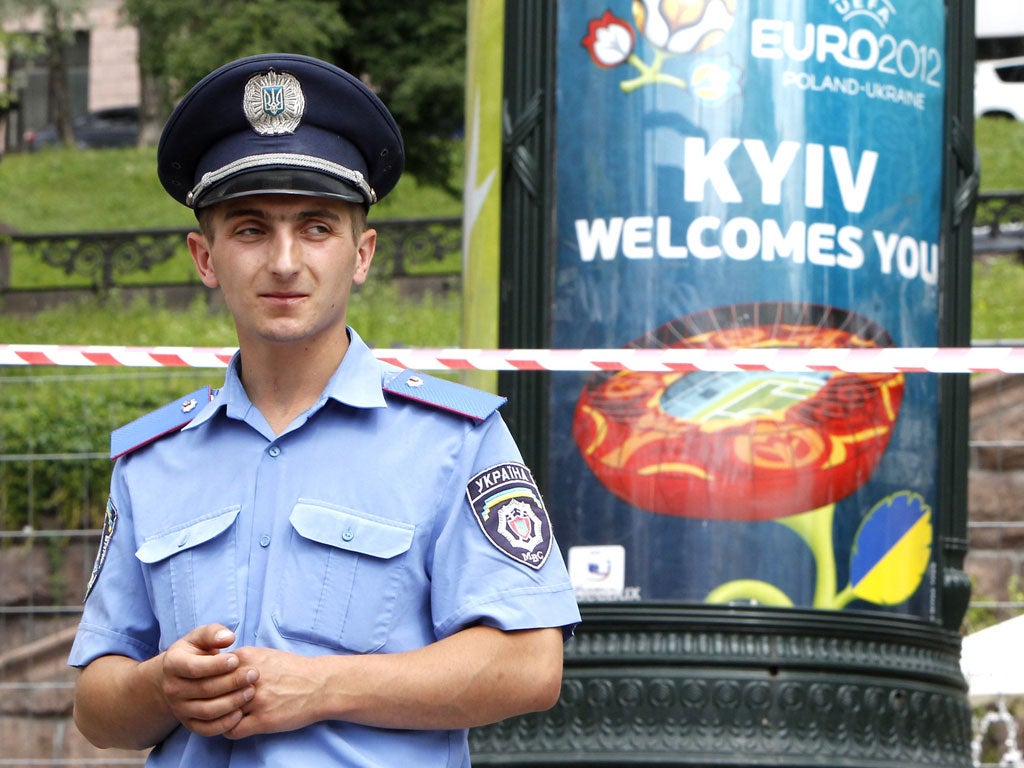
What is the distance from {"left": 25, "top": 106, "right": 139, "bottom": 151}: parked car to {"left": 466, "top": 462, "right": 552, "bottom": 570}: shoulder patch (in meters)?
29.2

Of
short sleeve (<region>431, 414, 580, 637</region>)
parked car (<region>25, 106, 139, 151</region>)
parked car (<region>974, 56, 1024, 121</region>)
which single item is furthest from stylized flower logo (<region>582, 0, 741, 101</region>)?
parked car (<region>25, 106, 139, 151</region>)

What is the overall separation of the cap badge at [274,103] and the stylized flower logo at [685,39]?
105 inches

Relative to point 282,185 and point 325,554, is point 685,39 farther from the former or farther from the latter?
point 325,554

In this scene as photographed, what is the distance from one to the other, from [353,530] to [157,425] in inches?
16.0

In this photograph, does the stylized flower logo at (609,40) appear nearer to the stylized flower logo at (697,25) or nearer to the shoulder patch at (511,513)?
the stylized flower logo at (697,25)

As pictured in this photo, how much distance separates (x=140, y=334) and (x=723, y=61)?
31.2 ft

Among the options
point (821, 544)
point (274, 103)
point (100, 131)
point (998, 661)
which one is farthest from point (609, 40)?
point (100, 131)

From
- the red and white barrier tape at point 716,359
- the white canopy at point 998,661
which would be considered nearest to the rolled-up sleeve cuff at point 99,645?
the red and white barrier tape at point 716,359

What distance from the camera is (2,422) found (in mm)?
8812

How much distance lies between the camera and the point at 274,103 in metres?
2.37

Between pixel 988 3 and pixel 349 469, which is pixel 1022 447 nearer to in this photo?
pixel 349 469

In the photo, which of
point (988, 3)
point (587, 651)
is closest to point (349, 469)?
point (587, 651)

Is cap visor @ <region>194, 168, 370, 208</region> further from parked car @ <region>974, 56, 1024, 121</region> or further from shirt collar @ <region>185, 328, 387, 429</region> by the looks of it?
parked car @ <region>974, 56, 1024, 121</region>

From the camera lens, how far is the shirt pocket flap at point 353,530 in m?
2.21
